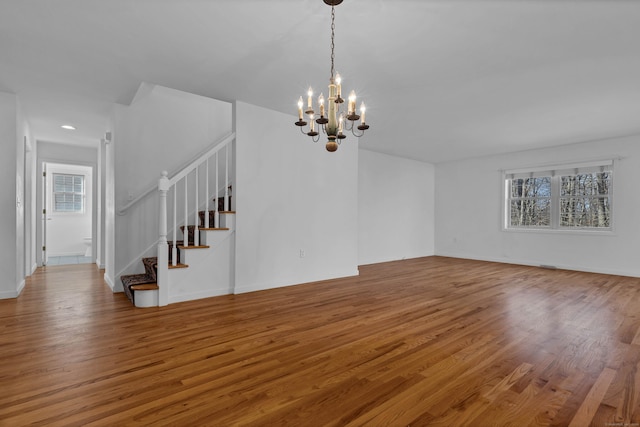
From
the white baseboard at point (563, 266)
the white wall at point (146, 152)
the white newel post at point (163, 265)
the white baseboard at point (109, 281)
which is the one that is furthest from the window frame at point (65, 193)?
the white baseboard at point (563, 266)

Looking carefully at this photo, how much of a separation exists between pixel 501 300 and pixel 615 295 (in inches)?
69.9

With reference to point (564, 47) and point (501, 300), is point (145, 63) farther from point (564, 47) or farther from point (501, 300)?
point (501, 300)

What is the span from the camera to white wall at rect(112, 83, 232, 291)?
4281mm

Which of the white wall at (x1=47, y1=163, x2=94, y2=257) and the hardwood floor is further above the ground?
the white wall at (x1=47, y1=163, x2=94, y2=257)

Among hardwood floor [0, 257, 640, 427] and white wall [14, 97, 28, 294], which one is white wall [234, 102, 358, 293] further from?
white wall [14, 97, 28, 294]

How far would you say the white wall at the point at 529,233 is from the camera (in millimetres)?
5699

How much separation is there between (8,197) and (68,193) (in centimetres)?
562

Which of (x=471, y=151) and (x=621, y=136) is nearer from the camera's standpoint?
(x=621, y=136)

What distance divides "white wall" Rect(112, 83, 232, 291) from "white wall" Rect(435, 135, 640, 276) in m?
6.41

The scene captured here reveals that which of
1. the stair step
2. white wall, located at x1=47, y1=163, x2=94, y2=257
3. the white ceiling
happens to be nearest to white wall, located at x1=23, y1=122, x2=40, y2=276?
the white ceiling

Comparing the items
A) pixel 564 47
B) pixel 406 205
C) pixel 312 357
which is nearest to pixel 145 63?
pixel 312 357

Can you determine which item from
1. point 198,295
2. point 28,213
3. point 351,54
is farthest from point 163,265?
point 28,213

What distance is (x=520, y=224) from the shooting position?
285 inches

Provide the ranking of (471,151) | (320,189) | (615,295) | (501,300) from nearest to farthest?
1. (501,300)
2. (615,295)
3. (320,189)
4. (471,151)
